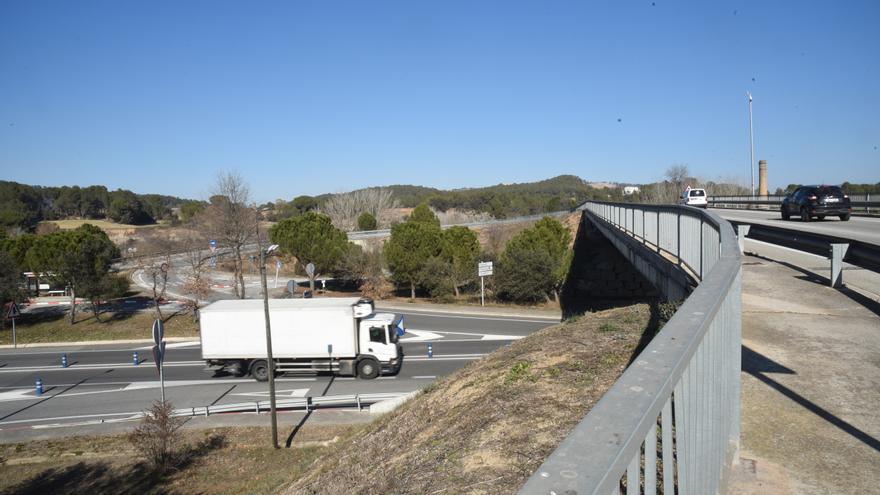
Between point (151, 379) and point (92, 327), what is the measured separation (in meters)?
15.2

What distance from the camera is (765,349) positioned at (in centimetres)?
729

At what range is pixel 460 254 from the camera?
4588cm

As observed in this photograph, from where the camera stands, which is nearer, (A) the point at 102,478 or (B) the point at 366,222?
(A) the point at 102,478

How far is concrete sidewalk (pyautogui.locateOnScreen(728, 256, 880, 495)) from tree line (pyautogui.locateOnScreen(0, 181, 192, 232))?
123m

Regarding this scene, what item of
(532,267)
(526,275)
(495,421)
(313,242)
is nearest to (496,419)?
(495,421)

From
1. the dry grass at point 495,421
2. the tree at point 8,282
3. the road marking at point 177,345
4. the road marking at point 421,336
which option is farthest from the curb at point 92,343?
the dry grass at point 495,421

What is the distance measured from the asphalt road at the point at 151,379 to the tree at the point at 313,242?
14235 mm

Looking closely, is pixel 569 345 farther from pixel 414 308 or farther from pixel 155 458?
pixel 414 308

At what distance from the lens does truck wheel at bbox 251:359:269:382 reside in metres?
25.3

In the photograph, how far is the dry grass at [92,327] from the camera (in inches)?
1467

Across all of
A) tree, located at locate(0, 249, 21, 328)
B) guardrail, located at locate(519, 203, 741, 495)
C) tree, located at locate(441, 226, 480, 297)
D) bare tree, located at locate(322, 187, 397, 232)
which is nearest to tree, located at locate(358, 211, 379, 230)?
bare tree, located at locate(322, 187, 397, 232)

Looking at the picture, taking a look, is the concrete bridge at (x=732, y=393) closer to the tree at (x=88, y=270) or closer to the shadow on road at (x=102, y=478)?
the shadow on road at (x=102, y=478)

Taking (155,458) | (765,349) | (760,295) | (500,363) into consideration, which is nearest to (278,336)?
(155,458)

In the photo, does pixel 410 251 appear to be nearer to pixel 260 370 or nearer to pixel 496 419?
pixel 260 370
